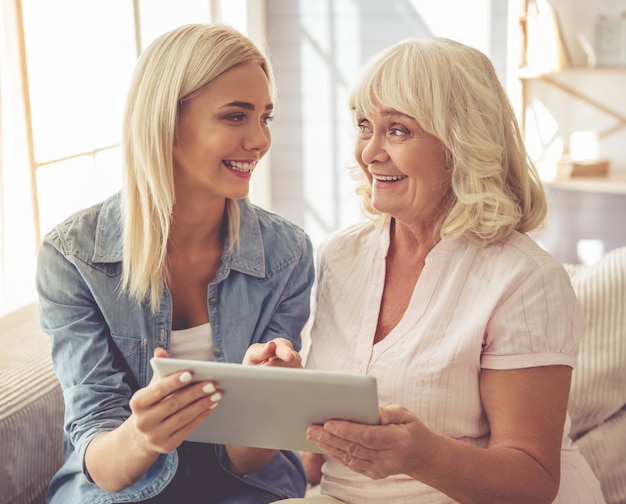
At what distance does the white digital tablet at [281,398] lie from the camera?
1.10m

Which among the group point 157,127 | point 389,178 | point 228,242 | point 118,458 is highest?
point 157,127

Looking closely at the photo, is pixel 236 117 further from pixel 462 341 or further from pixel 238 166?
pixel 462 341

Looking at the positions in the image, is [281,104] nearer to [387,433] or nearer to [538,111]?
[538,111]

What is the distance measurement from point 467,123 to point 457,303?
349 millimetres

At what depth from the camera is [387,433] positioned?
1.19 metres

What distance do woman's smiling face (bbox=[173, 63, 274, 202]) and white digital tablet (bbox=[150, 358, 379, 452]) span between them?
507 millimetres

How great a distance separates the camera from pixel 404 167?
5.08 feet

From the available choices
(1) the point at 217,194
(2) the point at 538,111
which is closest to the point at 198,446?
(1) the point at 217,194

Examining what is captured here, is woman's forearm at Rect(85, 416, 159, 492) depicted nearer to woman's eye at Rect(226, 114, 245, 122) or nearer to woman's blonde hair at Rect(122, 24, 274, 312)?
woman's blonde hair at Rect(122, 24, 274, 312)

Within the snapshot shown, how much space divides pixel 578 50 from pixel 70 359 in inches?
126

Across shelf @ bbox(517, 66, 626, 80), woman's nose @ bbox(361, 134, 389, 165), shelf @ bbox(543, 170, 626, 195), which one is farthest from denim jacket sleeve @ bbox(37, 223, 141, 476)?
shelf @ bbox(517, 66, 626, 80)

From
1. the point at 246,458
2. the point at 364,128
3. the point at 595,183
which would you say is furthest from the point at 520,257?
the point at 595,183

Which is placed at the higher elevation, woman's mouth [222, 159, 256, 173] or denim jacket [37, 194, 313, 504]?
woman's mouth [222, 159, 256, 173]

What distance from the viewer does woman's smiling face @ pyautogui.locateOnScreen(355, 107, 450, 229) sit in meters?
1.54
